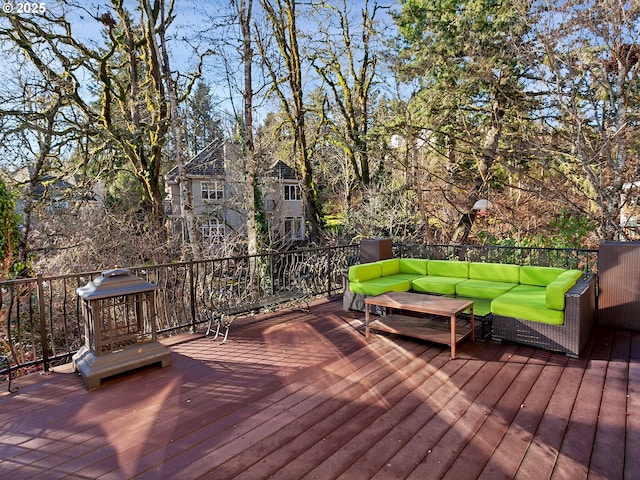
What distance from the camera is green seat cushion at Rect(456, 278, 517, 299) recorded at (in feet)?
14.9

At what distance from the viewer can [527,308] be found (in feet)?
12.3

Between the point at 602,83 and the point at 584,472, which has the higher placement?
the point at 602,83

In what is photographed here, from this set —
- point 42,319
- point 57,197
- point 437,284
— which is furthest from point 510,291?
point 57,197

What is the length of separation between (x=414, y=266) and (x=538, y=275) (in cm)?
170

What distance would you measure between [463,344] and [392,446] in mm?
2073

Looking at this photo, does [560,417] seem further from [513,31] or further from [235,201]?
[235,201]

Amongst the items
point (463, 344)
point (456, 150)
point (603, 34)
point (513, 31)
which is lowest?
point (463, 344)

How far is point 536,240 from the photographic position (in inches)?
325

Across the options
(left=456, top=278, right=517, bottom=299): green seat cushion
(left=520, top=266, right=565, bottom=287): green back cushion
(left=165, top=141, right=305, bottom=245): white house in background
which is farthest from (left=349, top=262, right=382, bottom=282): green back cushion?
(left=165, top=141, right=305, bottom=245): white house in background

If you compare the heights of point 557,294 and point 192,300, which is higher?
point 557,294

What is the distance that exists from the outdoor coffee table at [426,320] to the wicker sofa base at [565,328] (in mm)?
362

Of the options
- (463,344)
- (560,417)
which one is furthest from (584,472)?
(463,344)

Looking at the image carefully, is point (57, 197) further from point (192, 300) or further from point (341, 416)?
point (341, 416)

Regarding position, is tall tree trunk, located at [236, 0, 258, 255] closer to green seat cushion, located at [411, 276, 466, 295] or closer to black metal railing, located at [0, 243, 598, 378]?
black metal railing, located at [0, 243, 598, 378]
